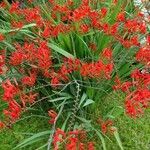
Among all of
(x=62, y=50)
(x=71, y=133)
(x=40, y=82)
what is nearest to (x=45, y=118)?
(x=40, y=82)

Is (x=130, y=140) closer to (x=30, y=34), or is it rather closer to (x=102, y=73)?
(x=102, y=73)

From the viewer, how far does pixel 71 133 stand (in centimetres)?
286

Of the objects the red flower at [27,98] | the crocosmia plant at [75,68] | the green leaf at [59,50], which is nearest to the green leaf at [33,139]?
the crocosmia plant at [75,68]

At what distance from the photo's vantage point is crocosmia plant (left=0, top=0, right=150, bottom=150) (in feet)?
10.1

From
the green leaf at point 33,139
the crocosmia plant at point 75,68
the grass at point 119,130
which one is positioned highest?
the crocosmia plant at point 75,68

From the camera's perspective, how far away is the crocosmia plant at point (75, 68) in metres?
3.07

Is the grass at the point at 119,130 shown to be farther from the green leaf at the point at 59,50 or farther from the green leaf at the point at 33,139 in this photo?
the green leaf at the point at 59,50

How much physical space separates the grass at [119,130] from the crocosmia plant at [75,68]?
0.07 meters

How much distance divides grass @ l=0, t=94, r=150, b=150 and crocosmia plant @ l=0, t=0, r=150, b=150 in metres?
0.07

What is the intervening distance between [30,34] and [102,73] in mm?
1058

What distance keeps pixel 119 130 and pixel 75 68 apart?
0.67 metres

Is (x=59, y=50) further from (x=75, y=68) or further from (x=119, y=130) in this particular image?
(x=119, y=130)

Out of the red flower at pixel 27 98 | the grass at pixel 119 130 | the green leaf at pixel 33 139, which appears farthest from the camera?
the grass at pixel 119 130

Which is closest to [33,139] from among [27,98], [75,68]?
[27,98]
